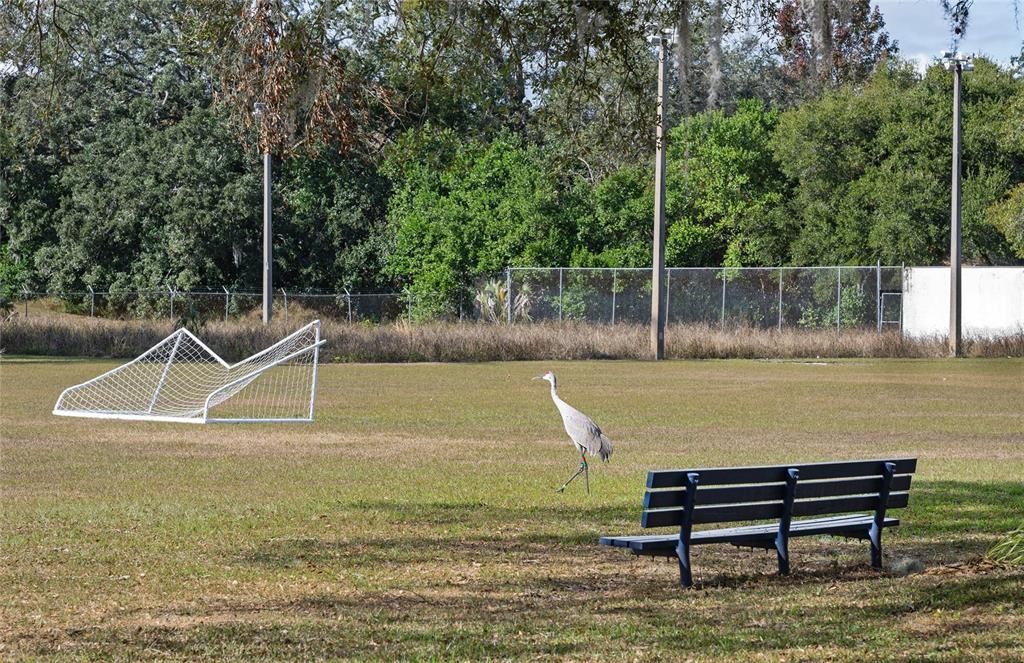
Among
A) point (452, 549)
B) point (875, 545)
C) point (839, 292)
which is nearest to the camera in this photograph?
point (875, 545)

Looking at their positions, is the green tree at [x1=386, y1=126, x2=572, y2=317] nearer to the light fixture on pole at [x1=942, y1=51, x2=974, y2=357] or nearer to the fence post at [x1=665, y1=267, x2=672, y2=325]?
the fence post at [x1=665, y1=267, x2=672, y2=325]

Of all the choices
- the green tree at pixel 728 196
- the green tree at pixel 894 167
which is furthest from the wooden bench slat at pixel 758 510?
the green tree at pixel 728 196

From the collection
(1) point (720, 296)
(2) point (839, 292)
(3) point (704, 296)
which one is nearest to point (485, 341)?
(3) point (704, 296)

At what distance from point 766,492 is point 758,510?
132 mm

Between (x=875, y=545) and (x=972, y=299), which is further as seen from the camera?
(x=972, y=299)

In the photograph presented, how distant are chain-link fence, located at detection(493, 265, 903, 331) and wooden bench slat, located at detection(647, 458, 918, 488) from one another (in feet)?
120

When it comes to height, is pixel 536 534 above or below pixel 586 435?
below

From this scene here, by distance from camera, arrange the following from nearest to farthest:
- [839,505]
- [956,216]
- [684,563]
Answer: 1. [684,563]
2. [839,505]
3. [956,216]

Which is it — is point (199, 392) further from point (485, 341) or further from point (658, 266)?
point (658, 266)

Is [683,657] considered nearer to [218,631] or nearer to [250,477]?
[218,631]

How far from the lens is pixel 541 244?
5200 cm

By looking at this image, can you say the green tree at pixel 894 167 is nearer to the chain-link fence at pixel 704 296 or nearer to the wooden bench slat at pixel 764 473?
the chain-link fence at pixel 704 296

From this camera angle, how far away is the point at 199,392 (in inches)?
1068

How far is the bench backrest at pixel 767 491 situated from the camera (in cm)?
864
